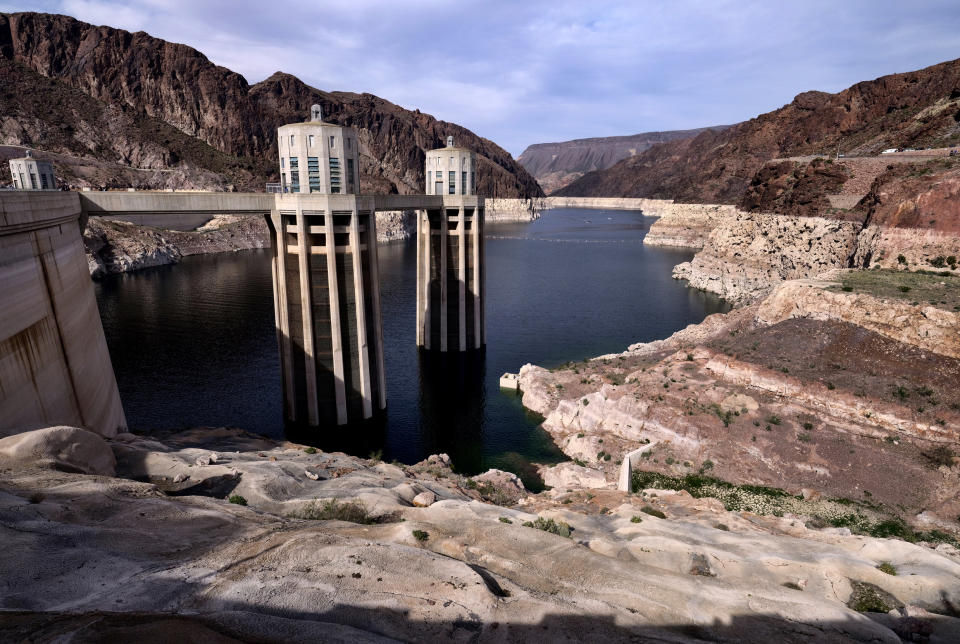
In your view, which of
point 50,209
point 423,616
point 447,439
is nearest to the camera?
point 423,616

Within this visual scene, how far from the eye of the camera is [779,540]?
55.5ft

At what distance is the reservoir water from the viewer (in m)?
38.7

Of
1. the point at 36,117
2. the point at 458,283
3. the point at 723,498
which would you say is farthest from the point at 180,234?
the point at 723,498

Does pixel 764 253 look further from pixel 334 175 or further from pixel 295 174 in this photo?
pixel 295 174

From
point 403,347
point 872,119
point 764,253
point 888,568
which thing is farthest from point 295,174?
point 872,119

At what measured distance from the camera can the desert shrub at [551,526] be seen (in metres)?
16.0

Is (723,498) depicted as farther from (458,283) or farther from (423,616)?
(458,283)

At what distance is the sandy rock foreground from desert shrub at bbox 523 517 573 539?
0.30 meters

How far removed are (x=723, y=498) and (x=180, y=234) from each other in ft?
471

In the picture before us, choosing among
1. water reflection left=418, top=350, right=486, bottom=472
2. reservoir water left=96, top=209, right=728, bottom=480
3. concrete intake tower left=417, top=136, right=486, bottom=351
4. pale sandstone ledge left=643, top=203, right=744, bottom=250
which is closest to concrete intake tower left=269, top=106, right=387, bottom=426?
reservoir water left=96, top=209, right=728, bottom=480

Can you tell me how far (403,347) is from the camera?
190 ft

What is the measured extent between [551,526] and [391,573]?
6.64 metres

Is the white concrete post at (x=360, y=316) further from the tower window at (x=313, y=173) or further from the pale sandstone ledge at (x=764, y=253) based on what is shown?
the pale sandstone ledge at (x=764, y=253)

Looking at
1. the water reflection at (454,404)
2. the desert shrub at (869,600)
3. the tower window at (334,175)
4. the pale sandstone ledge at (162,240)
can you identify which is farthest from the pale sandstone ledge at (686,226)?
the desert shrub at (869,600)
